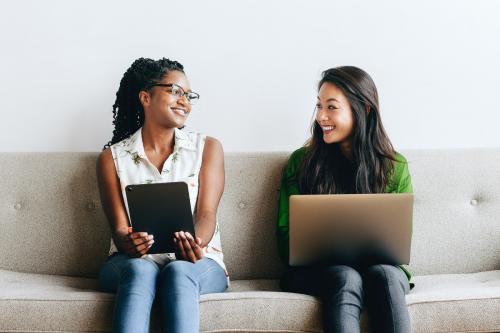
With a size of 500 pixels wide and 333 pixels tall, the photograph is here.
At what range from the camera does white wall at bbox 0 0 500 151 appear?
8.14ft

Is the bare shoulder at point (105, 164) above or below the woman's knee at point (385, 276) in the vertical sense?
above

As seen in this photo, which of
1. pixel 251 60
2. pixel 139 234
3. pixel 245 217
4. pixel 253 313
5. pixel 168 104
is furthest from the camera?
pixel 251 60

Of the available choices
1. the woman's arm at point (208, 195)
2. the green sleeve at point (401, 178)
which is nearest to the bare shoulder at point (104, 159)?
the woman's arm at point (208, 195)

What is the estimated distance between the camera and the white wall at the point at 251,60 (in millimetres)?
2480

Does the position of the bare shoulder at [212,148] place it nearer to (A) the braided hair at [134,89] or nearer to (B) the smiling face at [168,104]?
(B) the smiling face at [168,104]

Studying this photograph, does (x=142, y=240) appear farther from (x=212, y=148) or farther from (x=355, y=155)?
(x=355, y=155)

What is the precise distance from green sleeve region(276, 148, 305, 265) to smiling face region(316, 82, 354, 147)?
14cm

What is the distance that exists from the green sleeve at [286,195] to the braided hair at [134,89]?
502 mm

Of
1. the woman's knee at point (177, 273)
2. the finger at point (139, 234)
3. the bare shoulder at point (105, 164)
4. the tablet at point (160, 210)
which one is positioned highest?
the bare shoulder at point (105, 164)

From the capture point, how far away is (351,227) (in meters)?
1.73

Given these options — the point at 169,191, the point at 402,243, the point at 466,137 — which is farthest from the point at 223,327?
the point at 466,137

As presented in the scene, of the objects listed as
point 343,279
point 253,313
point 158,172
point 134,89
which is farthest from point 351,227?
point 134,89

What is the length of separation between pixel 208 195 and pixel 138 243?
323mm

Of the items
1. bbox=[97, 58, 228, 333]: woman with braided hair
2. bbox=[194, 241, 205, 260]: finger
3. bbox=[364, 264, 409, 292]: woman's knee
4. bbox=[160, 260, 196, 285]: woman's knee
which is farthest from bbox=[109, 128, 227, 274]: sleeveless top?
bbox=[364, 264, 409, 292]: woman's knee
